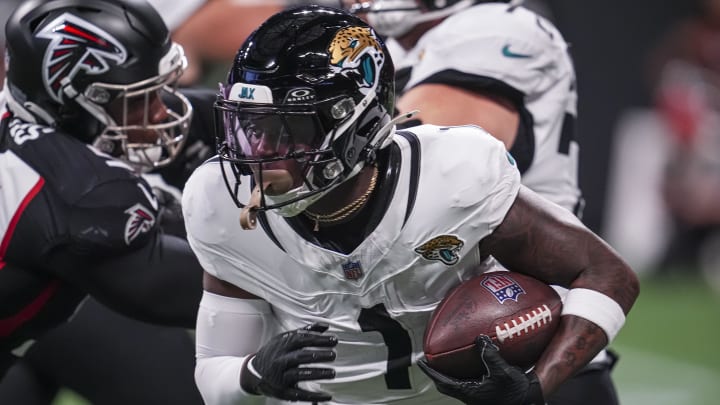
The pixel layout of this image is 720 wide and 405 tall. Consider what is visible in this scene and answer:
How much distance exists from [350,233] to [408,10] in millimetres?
950

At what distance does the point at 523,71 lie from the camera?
9.37ft

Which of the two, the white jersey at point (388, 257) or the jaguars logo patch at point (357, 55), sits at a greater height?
the jaguars logo patch at point (357, 55)

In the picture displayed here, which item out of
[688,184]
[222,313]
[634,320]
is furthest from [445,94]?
[688,184]

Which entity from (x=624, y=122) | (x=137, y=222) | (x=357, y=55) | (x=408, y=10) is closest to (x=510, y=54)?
(x=408, y=10)

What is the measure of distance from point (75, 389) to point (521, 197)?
143 cm

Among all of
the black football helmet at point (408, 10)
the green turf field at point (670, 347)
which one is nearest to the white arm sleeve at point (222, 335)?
the black football helmet at point (408, 10)

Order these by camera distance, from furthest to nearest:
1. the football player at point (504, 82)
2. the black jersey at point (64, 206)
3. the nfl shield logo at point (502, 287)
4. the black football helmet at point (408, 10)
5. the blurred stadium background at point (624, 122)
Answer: the blurred stadium background at point (624, 122), the black football helmet at point (408, 10), the football player at point (504, 82), the black jersey at point (64, 206), the nfl shield logo at point (502, 287)

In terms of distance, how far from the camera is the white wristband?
2189 millimetres

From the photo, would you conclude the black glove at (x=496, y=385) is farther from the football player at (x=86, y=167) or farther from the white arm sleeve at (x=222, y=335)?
the football player at (x=86, y=167)

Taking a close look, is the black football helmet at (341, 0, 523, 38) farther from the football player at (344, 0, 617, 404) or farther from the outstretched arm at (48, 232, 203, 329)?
the outstretched arm at (48, 232, 203, 329)

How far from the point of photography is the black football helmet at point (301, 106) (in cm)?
217

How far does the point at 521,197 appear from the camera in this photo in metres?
2.24

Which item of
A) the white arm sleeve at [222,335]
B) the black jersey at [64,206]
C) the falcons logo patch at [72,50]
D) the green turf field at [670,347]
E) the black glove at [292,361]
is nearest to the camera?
the black glove at [292,361]

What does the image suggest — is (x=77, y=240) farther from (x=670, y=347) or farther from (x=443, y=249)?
(x=670, y=347)
